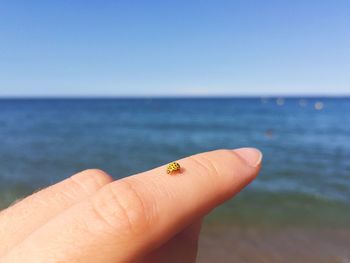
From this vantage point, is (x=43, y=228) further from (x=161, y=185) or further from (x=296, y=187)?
(x=296, y=187)

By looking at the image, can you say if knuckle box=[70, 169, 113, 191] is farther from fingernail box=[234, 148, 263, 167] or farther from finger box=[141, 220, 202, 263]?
fingernail box=[234, 148, 263, 167]

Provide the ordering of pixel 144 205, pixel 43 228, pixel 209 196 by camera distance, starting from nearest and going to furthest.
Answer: pixel 43 228 < pixel 144 205 < pixel 209 196

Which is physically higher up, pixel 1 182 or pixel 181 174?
pixel 181 174

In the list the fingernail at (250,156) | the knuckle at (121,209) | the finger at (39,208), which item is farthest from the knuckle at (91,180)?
the fingernail at (250,156)

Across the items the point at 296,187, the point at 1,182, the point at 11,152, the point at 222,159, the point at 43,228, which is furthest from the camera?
the point at 11,152

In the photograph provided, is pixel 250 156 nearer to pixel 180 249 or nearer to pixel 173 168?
pixel 173 168

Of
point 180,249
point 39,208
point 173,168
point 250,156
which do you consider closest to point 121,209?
point 173,168

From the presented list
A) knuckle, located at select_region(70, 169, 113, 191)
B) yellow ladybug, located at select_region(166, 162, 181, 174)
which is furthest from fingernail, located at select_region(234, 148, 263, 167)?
knuckle, located at select_region(70, 169, 113, 191)

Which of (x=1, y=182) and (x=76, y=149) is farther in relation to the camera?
(x=76, y=149)

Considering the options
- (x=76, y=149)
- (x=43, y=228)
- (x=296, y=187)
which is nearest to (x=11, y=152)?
(x=76, y=149)
